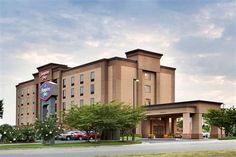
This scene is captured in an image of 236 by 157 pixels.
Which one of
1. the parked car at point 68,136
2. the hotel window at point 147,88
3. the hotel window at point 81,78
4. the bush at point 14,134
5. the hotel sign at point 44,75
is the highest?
the hotel sign at point 44,75

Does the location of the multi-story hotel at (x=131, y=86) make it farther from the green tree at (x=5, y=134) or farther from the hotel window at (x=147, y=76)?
the green tree at (x=5, y=134)

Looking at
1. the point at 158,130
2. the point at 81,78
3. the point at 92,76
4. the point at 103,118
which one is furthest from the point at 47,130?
the point at 81,78

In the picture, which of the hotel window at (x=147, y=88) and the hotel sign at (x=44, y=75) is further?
the hotel sign at (x=44, y=75)

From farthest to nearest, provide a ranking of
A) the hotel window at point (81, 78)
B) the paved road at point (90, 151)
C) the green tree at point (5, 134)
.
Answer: the hotel window at point (81, 78) → the green tree at point (5, 134) → the paved road at point (90, 151)

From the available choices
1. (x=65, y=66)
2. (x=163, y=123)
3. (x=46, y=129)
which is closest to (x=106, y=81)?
(x=163, y=123)

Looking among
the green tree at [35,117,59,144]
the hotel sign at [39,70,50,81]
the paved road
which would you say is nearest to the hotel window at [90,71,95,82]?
the hotel sign at [39,70,50,81]

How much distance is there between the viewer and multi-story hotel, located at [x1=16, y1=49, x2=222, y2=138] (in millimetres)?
69562

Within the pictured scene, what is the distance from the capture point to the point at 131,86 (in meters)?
75.1

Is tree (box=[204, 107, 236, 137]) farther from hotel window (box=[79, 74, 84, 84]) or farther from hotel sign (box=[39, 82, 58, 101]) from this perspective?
hotel window (box=[79, 74, 84, 84])

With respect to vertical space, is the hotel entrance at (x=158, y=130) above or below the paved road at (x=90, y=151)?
below

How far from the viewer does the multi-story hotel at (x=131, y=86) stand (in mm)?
69562

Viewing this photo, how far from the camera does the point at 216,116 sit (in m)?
52.9

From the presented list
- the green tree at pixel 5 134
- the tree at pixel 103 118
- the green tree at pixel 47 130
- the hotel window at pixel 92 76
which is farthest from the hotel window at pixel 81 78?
the green tree at pixel 47 130

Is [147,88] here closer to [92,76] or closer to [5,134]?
[92,76]
